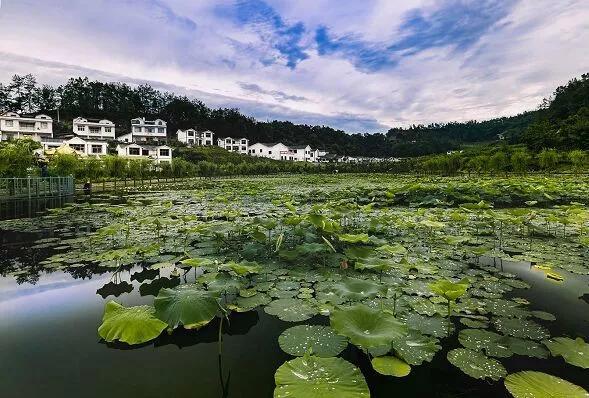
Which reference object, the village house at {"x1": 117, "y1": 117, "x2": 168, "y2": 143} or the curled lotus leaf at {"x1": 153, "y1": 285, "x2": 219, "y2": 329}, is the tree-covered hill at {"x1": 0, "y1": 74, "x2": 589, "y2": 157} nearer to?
the village house at {"x1": 117, "y1": 117, "x2": 168, "y2": 143}

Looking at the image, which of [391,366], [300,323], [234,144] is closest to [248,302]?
[300,323]

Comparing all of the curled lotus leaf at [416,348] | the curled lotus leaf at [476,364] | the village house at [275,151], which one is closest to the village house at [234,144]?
the village house at [275,151]

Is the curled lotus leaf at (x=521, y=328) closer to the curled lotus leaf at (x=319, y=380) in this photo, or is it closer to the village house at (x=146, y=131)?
the curled lotus leaf at (x=319, y=380)

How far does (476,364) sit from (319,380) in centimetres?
125

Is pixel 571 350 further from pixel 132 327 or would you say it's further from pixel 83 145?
pixel 83 145

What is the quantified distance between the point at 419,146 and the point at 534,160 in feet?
195

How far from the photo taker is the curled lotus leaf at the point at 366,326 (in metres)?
1.96

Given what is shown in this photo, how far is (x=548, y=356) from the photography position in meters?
2.37

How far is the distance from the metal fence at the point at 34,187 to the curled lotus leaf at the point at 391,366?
16.4m

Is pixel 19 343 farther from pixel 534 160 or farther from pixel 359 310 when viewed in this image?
pixel 534 160

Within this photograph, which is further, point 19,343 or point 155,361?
point 19,343

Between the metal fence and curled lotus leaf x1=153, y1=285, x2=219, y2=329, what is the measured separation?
49.6 feet

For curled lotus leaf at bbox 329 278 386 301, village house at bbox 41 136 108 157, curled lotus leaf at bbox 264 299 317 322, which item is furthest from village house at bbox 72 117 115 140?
curled lotus leaf at bbox 329 278 386 301

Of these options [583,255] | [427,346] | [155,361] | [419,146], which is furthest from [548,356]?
[419,146]
